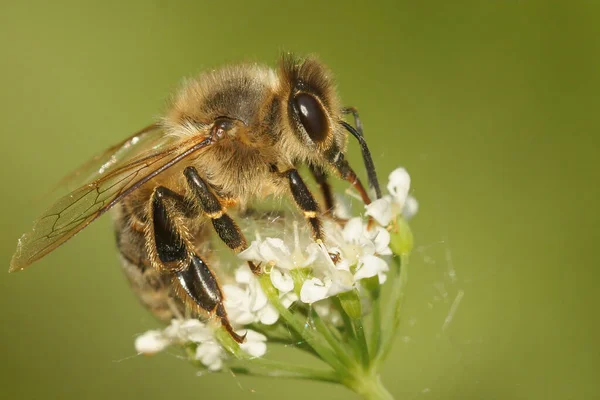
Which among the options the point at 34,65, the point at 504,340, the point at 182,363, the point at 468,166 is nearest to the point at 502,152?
the point at 468,166

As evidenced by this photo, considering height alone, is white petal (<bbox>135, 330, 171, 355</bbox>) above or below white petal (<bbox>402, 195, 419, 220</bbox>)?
above

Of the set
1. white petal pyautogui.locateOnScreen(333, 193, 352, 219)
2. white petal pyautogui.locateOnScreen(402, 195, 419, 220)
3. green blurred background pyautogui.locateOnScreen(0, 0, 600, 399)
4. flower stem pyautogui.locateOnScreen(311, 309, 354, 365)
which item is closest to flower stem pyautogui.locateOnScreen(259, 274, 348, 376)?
flower stem pyautogui.locateOnScreen(311, 309, 354, 365)

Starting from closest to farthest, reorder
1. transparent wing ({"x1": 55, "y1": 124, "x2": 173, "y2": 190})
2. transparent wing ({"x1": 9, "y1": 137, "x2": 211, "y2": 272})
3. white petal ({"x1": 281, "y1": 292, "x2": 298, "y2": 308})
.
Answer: transparent wing ({"x1": 9, "y1": 137, "x2": 211, "y2": 272}) < white petal ({"x1": 281, "y1": 292, "x2": 298, "y2": 308}) < transparent wing ({"x1": 55, "y1": 124, "x2": 173, "y2": 190})

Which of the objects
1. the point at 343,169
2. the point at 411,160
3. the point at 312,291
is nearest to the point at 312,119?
the point at 343,169

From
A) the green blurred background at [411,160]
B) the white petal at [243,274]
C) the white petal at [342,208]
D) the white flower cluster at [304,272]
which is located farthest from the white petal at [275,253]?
the green blurred background at [411,160]

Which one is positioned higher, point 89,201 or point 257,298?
point 89,201

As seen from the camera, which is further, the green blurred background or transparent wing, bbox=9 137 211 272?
the green blurred background

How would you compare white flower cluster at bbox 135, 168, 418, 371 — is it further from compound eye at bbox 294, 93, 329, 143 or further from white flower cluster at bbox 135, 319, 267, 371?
compound eye at bbox 294, 93, 329, 143

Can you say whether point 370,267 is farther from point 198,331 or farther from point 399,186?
point 198,331

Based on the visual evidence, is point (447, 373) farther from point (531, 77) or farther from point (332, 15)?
point (332, 15)
